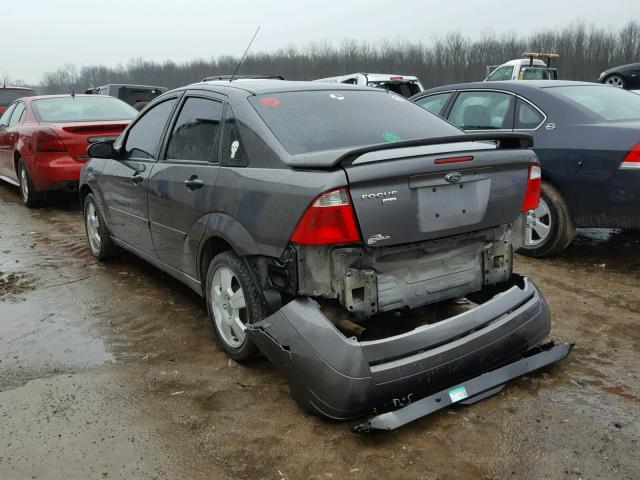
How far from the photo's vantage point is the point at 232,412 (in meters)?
3.01

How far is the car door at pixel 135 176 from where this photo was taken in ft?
14.3

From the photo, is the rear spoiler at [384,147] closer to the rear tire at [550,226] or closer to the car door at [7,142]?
the rear tire at [550,226]

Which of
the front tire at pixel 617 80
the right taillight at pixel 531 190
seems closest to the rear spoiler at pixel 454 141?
the right taillight at pixel 531 190

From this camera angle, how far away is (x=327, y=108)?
140 inches

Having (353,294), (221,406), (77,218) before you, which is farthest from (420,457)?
(77,218)

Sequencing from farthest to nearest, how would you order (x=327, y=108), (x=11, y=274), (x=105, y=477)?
(x=11, y=274)
(x=327, y=108)
(x=105, y=477)

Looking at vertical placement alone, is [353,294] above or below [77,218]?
above

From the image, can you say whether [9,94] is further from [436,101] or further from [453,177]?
[453,177]

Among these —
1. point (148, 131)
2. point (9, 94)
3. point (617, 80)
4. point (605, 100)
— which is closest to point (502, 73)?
point (617, 80)

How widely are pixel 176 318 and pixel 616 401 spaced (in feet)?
9.37

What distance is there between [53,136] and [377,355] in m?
6.44

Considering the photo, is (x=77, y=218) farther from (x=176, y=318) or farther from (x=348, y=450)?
(x=348, y=450)

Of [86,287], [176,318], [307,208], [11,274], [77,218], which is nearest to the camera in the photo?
[307,208]

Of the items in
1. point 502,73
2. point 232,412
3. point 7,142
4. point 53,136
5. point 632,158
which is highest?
point 502,73
